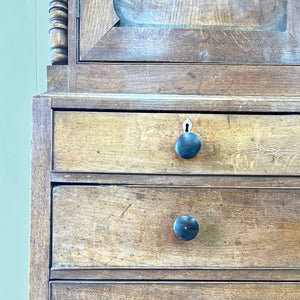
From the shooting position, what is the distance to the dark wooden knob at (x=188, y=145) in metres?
0.45

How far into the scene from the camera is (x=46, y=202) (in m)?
0.48

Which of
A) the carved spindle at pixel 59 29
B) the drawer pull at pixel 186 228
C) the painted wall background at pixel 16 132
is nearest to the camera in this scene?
the drawer pull at pixel 186 228

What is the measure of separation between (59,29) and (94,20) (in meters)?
0.07

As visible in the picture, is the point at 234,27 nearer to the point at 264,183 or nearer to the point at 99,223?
the point at 264,183

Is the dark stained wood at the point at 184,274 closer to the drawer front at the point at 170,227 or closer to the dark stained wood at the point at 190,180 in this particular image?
the drawer front at the point at 170,227

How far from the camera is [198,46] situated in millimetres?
599

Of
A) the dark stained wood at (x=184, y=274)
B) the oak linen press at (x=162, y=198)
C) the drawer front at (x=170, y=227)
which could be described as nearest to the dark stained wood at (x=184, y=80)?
the oak linen press at (x=162, y=198)

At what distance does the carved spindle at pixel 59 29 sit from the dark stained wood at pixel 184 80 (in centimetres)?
4

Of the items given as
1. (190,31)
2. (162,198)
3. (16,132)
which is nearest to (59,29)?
(190,31)

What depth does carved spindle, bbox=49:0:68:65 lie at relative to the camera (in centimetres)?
58

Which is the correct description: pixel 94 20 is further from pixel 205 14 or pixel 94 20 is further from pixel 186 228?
pixel 186 228

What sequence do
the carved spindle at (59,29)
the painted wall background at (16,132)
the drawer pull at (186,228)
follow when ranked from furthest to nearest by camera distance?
the painted wall background at (16,132) → the carved spindle at (59,29) → the drawer pull at (186,228)

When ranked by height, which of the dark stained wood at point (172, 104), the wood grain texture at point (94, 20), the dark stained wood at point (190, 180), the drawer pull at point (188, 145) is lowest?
the dark stained wood at point (190, 180)

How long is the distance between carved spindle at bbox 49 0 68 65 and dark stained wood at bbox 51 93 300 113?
0.15 m
